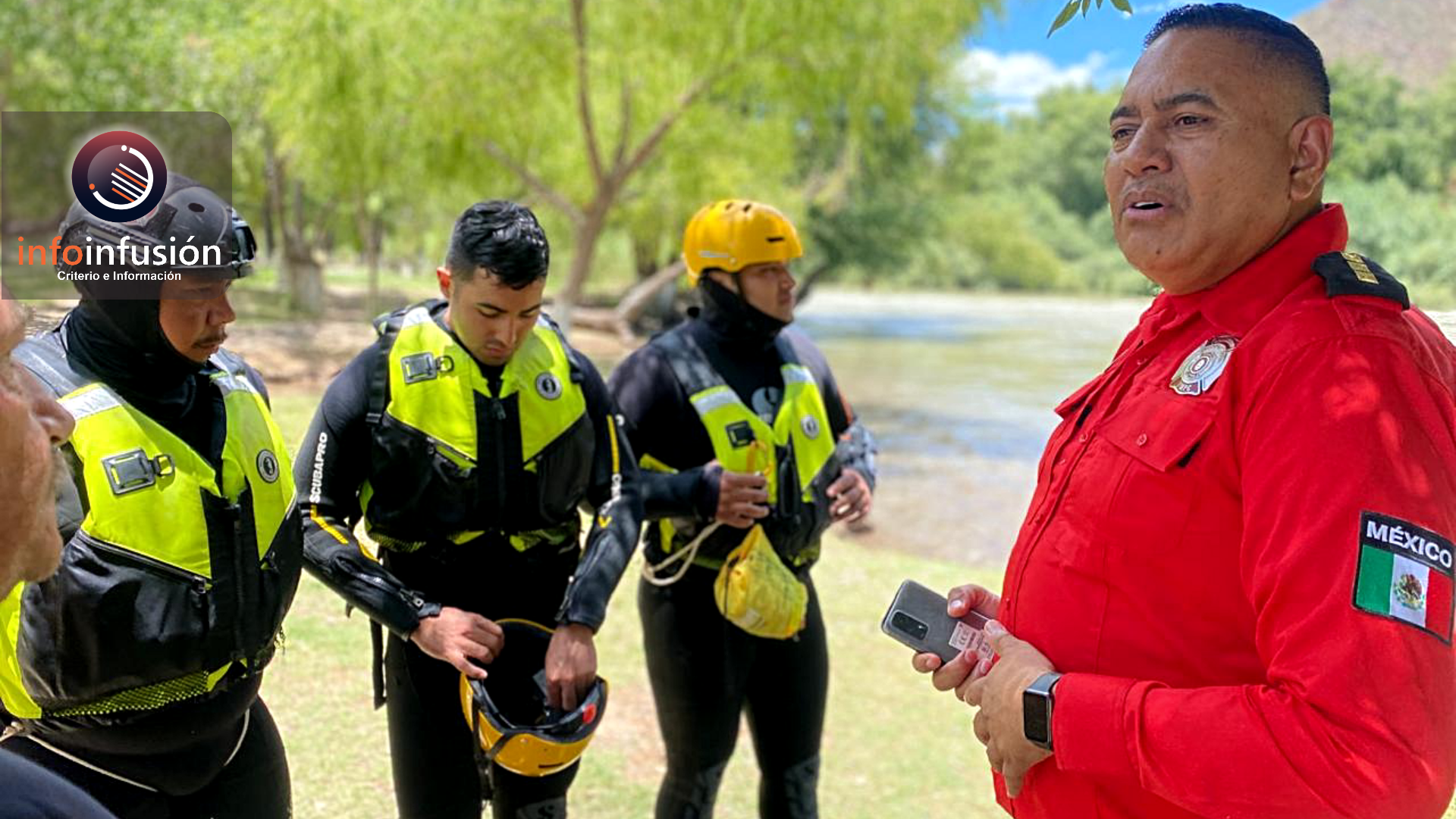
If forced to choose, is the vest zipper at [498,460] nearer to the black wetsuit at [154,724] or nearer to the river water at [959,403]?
the black wetsuit at [154,724]

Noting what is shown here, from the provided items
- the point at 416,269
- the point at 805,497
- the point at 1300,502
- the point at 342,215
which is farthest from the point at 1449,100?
the point at 416,269

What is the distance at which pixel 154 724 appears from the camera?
222 centimetres

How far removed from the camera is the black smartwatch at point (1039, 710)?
62.2 inches

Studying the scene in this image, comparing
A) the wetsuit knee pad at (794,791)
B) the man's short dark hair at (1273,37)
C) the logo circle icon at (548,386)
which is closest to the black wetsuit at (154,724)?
the logo circle icon at (548,386)

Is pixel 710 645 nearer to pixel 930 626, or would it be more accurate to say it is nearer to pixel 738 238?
pixel 738 238

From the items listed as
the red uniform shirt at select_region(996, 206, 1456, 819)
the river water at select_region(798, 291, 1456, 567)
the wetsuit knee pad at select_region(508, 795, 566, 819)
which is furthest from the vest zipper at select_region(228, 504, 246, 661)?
the river water at select_region(798, 291, 1456, 567)

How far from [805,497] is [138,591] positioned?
2.03 meters

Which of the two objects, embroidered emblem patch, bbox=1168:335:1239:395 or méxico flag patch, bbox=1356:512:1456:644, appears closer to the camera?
méxico flag patch, bbox=1356:512:1456:644

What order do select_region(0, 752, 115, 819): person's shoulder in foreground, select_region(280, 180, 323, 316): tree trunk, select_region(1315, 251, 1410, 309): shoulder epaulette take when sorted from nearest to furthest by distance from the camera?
select_region(0, 752, 115, 819): person's shoulder in foreground → select_region(1315, 251, 1410, 309): shoulder epaulette → select_region(280, 180, 323, 316): tree trunk

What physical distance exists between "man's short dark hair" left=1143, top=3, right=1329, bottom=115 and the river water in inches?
39.3

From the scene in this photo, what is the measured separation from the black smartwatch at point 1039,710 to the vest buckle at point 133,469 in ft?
5.64

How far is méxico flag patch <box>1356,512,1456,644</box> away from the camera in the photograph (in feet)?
4.22

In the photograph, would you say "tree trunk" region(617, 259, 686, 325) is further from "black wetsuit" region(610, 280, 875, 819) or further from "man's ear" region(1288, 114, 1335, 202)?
"man's ear" region(1288, 114, 1335, 202)

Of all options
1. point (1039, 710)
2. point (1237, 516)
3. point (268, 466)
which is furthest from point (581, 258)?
point (1237, 516)
